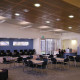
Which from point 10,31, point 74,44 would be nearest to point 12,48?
point 10,31

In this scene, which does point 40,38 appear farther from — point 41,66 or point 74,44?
point 41,66

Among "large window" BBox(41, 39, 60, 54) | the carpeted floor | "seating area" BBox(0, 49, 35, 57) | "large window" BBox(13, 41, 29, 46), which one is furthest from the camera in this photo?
"large window" BBox(41, 39, 60, 54)

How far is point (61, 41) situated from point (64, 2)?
17.0 m

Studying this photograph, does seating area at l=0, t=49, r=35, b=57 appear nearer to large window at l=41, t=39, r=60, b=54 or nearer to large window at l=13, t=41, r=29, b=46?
large window at l=13, t=41, r=29, b=46

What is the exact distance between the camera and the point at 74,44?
67.7 feet

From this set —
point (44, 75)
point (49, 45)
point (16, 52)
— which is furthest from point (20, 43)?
point (44, 75)

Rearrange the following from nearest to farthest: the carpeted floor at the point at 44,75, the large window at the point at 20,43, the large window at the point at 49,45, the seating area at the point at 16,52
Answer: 1. the carpeted floor at the point at 44,75
2. the seating area at the point at 16,52
3. the large window at the point at 20,43
4. the large window at the point at 49,45

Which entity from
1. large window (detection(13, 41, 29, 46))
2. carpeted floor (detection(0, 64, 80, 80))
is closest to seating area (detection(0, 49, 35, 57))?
large window (detection(13, 41, 29, 46))

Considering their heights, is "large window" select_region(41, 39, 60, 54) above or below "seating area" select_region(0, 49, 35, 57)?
above

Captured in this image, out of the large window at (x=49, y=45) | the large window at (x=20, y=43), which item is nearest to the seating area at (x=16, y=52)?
the large window at (x=20, y=43)

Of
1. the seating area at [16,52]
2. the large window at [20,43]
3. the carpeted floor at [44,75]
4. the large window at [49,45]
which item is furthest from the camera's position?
the large window at [49,45]

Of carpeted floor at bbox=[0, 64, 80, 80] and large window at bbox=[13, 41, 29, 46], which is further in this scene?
large window at bbox=[13, 41, 29, 46]

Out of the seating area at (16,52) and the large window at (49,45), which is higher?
the large window at (49,45)

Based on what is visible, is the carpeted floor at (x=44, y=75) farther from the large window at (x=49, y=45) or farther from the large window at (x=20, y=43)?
the large window at (x=49, y=45)
